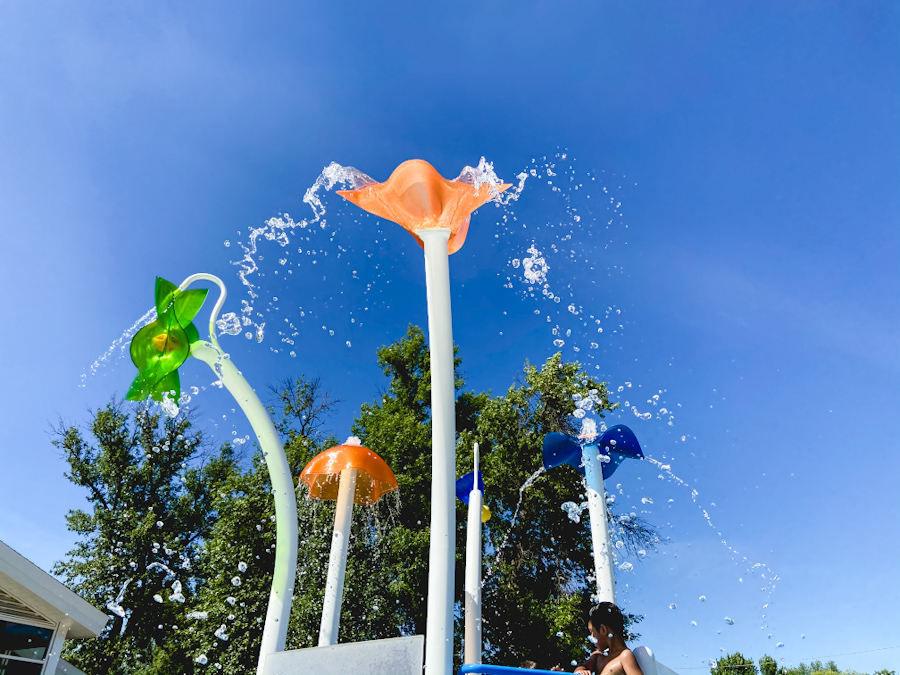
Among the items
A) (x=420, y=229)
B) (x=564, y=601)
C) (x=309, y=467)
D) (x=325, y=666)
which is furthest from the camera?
(x=564, y=601)

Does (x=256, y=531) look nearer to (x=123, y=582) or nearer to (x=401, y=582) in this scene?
(x=401, y=582)

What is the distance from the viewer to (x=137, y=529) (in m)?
21.2

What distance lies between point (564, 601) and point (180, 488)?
1662cm

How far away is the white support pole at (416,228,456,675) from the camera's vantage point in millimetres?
4348

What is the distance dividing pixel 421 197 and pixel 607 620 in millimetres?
4144

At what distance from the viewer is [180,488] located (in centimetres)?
2411

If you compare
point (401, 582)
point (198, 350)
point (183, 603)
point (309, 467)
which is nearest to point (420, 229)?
point (198, 350)

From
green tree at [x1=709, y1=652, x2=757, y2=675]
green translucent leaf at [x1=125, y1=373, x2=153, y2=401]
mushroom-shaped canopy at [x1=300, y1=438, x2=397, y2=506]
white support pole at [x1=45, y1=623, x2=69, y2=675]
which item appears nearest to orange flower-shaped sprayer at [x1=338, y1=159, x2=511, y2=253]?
green translucent leaf at [x1=125, y1=373, x2=153, y2=401]

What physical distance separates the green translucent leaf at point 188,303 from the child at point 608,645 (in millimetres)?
5375

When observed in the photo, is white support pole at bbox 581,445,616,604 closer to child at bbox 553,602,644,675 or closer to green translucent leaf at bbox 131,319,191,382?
child at bbox 553,602,644,675

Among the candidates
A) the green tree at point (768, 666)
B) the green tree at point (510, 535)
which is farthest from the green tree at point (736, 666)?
the green tree at point (510, 535)

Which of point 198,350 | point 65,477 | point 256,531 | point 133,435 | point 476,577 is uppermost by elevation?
point 133,435

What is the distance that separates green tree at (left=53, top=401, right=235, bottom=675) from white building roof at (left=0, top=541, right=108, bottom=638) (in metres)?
9.79

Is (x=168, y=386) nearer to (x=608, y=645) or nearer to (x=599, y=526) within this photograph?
(x=608, y=645)
